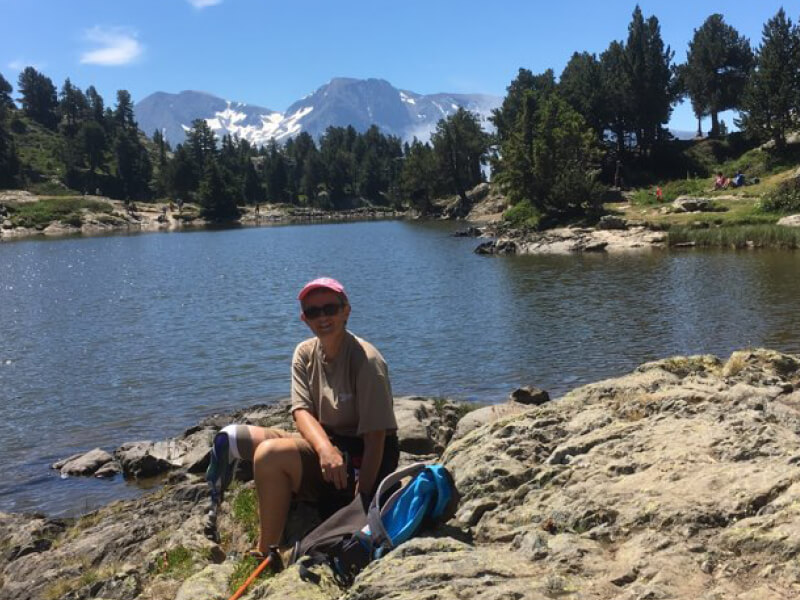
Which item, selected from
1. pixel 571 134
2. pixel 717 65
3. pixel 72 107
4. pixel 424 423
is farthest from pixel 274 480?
pixel 72 107

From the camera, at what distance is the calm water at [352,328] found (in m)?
17.3

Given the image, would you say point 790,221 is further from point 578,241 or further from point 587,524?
point 587,524

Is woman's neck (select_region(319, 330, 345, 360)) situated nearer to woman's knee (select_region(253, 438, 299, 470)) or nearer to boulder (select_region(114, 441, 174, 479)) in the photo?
woman's knee (select_region(253, 438, 299, 470))

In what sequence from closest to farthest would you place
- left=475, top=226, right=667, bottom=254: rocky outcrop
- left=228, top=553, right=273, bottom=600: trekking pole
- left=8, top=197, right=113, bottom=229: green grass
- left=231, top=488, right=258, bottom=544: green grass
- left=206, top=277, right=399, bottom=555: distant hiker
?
left=228, top=553, right=273, bottom=600: trekking pole → left=206, top=277, right=399, bottom=555: distant hiker → left=231, top=488, right=258, bottom=544: green grass → left=475, top=226, right=667, bottom=254: rocky outcrop → left=8, top=197, right=113, bottom=229: green grass

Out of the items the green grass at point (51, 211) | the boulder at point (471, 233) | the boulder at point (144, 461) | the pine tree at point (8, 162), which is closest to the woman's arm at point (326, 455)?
the boulder at point (144, 461)

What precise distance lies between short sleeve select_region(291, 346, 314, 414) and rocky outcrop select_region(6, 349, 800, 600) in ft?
5.16

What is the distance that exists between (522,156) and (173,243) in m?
49.7

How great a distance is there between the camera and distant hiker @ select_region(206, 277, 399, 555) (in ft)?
20.2

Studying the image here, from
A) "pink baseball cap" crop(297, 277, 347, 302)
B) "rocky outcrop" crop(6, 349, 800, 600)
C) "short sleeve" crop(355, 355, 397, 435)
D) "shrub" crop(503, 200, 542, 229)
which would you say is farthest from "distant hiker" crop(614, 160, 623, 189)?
"short sleeve" crop(355, 355, 397, 435)

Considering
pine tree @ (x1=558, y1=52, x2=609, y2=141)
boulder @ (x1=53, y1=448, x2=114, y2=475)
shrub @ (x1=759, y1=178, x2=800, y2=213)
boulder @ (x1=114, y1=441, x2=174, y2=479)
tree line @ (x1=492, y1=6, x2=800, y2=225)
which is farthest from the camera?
pine tree @ (x1=558, y1=52, x2=609, y2=141)

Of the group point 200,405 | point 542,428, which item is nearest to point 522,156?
point 200,405

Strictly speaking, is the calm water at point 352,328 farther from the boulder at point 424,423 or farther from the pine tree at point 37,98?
the pine tree at point 37,98

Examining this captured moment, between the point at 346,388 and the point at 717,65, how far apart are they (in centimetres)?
10059

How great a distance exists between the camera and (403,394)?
17906 millimetres
